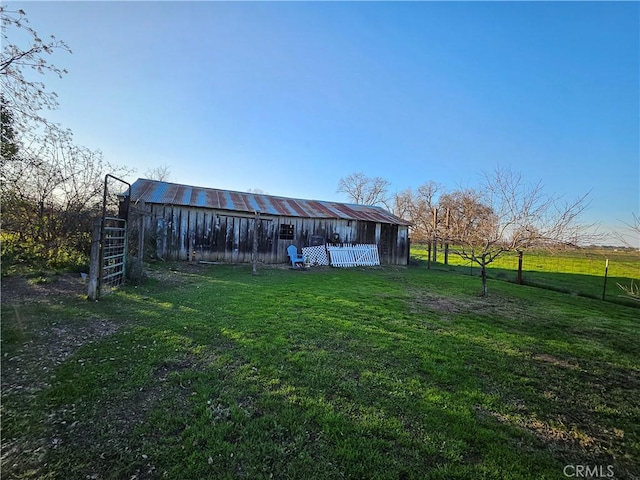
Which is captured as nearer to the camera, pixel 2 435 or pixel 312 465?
pixel 312 465

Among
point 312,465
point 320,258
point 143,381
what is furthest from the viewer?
point 320,258

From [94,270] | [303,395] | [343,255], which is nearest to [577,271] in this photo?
[343,255]

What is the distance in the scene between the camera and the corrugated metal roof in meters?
12.8

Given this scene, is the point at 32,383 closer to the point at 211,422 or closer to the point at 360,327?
the point at 211,422

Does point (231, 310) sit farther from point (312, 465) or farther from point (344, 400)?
point (312, 465)

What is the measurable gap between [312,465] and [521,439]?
1.80m

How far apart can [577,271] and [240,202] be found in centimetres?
2079

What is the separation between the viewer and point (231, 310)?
5.47 m

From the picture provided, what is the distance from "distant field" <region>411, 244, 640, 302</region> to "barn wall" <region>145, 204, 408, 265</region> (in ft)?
19.7

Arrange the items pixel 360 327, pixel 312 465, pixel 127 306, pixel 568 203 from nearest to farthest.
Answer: pixel 312 465 → pixel 360 327 → pixel 127 306 → pixel 568 203

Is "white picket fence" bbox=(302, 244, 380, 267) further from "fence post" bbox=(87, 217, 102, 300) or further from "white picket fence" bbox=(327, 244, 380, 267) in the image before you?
"fence post" bbox=(87, 217, 102, 300)

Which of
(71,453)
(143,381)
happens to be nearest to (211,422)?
(71,453)

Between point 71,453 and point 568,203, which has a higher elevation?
point 568,203

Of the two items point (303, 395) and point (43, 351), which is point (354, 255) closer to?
point (303, 395)
